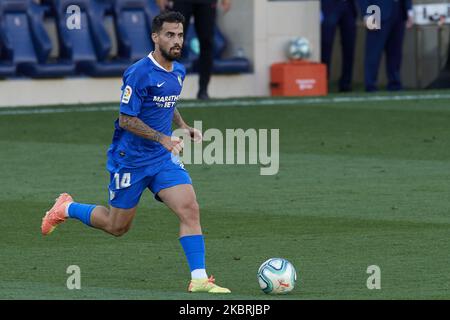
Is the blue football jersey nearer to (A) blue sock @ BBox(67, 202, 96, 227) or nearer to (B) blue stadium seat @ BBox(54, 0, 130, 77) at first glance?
(A) blue sock @ BBox(67, 202, 96, 227)

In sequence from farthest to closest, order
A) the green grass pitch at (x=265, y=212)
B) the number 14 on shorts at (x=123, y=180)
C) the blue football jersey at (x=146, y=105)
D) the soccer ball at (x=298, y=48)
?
the soccer ball at (x=298, y=48) → the number 14 on shorts at (x=123, y=180) → the blue football jersey at (x=146, y=105) → the green grass pitch at (x=265, y=212)

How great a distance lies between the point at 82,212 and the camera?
11477 millimetres

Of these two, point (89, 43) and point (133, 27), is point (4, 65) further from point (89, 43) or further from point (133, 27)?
point (133, 27)

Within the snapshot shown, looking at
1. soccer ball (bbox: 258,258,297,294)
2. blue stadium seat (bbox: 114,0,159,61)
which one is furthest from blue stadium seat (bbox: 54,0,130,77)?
soccer ball (bbox: 258,258,297,294)

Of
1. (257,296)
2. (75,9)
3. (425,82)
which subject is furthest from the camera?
(425,82)

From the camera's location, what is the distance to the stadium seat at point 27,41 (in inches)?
949

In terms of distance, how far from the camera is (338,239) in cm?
1233

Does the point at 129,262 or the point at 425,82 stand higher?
the point at 129,262

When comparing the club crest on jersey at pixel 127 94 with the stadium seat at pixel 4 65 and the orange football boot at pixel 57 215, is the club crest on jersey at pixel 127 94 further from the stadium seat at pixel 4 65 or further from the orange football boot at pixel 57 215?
the stadium seat at pixel 4 65

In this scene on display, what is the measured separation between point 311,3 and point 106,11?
10.9ft

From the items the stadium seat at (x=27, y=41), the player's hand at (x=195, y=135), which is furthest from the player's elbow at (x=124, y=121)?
the stadium seat at (x=27, y=41)

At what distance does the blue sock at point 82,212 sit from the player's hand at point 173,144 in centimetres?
116

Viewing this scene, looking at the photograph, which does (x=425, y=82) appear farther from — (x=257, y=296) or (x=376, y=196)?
(x=257, y=296)
